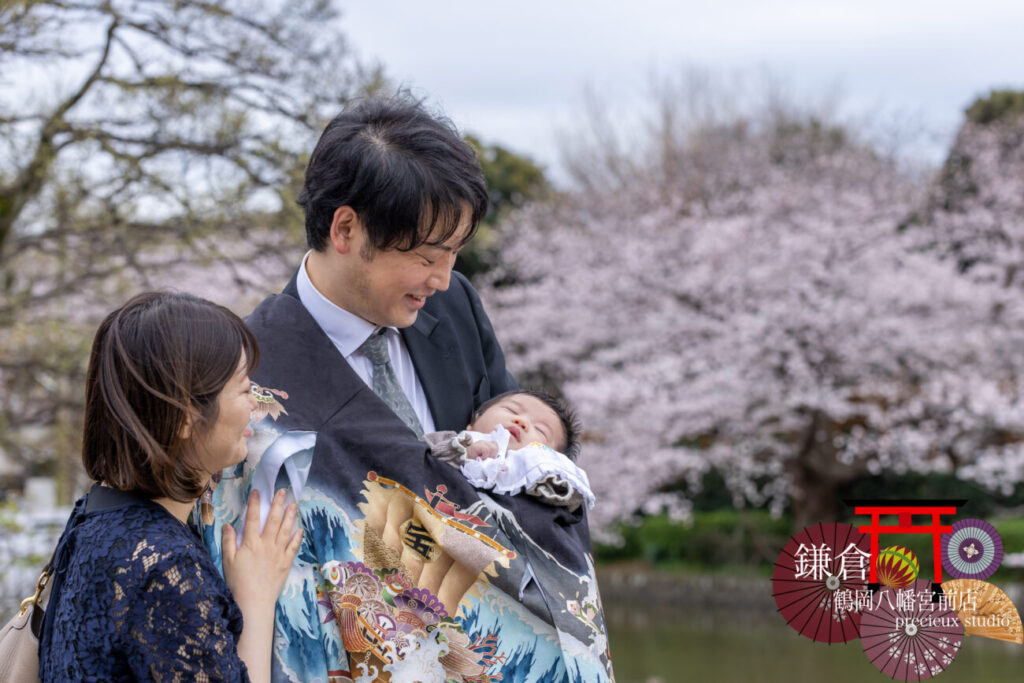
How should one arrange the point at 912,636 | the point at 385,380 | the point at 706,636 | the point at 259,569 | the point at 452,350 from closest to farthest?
the point at 259,569 → the point at 385,380 → the point at 452,350 → the point at 912,636 → the point at 706,636

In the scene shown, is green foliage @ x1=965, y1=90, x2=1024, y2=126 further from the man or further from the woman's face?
the woman's face

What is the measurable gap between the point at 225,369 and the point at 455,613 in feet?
1.46

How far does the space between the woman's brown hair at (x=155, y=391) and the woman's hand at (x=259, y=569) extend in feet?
0.35

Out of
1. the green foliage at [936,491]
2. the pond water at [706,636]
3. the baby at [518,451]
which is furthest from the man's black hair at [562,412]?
the green foliage at [936,491]

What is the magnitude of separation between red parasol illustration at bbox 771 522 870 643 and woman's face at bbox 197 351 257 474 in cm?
114

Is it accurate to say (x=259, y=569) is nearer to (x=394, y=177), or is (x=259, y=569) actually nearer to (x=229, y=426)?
(x=229, y=426)

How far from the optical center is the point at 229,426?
123cm

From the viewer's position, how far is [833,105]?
17219 mm

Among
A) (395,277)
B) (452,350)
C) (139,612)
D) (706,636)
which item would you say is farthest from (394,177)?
(706,636)

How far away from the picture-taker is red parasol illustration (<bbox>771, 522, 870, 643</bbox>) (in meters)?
1.97

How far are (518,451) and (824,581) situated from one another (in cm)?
82

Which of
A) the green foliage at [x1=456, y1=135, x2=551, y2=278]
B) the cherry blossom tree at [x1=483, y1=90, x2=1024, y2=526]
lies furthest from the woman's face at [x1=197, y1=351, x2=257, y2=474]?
the green foliage at [x1=456, y1=135, x2=551, y2=278]

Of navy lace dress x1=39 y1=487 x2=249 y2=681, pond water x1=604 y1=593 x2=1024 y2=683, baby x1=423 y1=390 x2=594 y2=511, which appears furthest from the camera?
pond water x1=604 y1=593 x2=1024 y2=683

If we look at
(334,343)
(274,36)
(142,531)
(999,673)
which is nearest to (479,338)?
(334,343)
